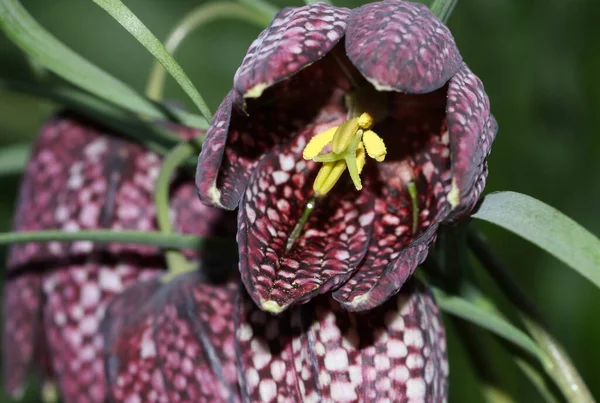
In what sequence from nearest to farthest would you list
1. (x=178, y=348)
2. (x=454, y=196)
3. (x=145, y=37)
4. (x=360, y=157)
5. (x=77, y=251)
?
(x=454, y=196), (x=145, y=37), (x=360, y=157), (x=178, y=348), (x=77, y=251)

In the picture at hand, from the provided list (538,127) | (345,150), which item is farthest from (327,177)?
(538,127)

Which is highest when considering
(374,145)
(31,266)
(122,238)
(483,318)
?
(374,145)

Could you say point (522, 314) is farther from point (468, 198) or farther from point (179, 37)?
point (179, 37)

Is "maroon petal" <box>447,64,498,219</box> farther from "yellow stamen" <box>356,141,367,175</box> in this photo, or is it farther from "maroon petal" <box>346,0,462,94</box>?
"yellow stamen" <box>356,141,367,175</box>

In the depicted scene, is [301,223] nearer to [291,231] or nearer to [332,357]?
[291,231]

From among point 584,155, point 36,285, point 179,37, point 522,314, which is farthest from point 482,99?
point 584,155

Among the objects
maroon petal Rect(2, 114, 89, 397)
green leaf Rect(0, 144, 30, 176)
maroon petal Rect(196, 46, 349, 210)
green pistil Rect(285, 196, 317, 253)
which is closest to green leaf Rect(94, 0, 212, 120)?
maroon petal Rect(196, 46, 349, 210)
